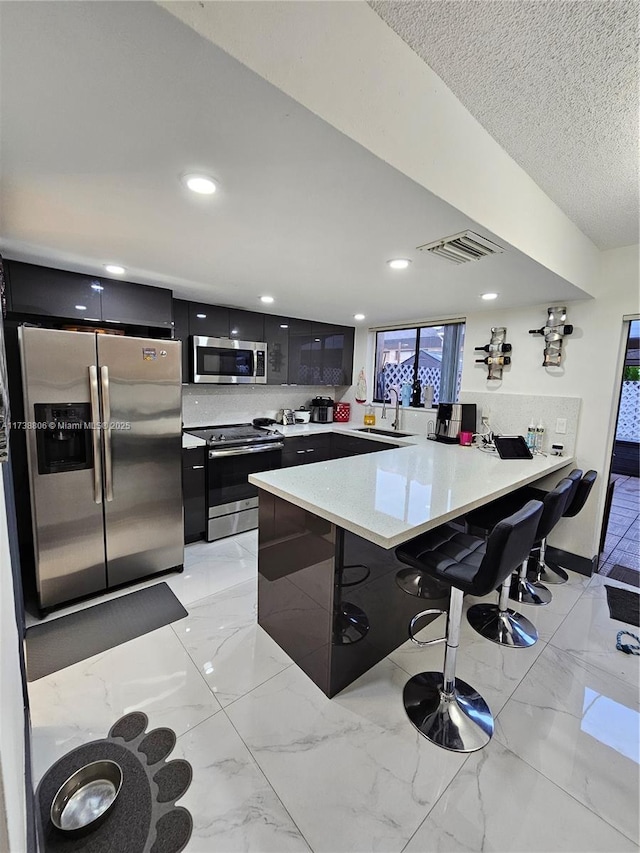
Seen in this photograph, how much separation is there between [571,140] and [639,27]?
48 centimetres

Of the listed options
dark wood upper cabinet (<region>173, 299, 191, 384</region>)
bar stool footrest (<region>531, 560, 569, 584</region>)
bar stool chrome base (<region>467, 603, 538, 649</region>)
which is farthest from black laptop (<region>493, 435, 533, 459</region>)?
dark wood upper cabinet (<region>173, 299, 191, 384</region>)

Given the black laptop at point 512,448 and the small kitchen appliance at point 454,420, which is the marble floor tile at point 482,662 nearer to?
the black laptop at point 512,448

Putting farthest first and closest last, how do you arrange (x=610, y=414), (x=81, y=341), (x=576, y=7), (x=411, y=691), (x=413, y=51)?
(x=610, y=414) < (x=81, y=341) < (x=411, y=691) < (x=413, y=51) < (x=576, y=7)

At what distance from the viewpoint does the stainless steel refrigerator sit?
6.66 feet

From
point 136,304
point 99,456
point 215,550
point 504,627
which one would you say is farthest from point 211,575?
point 136,304

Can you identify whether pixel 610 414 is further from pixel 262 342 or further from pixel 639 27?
pixel 262 342

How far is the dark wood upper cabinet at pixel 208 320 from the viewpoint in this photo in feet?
10.4

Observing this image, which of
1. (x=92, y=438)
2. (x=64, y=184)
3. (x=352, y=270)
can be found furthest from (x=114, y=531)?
(x=352, y=270)

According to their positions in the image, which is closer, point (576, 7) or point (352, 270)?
point (576, 7)

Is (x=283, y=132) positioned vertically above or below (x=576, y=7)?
below

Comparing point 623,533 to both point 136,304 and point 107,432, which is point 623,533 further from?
point 136,304

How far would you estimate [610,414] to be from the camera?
8.59 ft

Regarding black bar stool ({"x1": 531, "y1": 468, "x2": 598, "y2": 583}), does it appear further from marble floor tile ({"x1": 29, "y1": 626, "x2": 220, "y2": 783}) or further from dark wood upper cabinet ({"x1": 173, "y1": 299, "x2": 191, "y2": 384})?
dark wood upper cabinet ({"x1": 173, "y1": 299, "x2": 191, "y2": 384})

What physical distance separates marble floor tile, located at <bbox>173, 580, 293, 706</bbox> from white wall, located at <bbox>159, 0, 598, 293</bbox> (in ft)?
7.29
